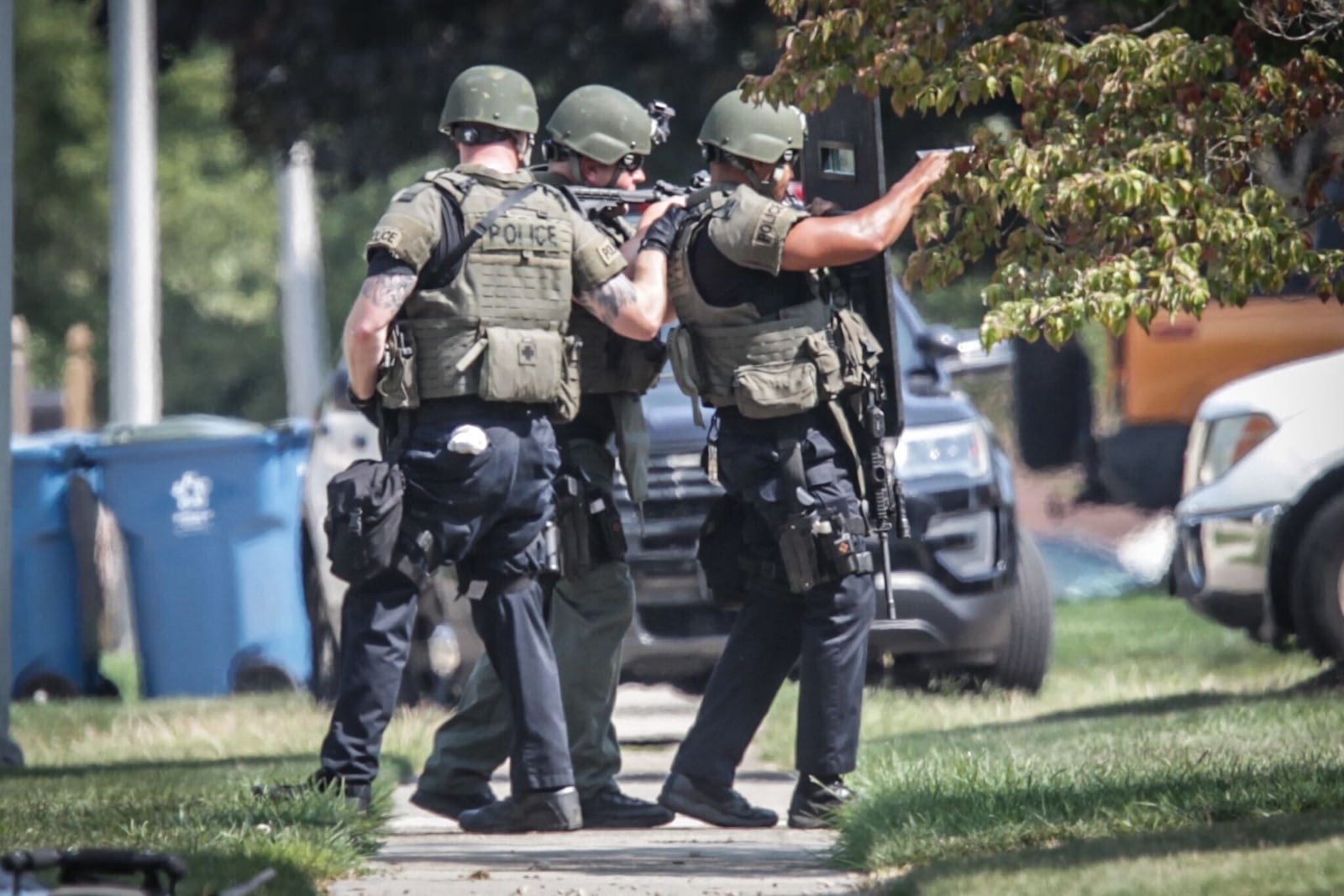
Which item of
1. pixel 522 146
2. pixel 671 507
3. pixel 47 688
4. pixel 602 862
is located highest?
pixel 522 146

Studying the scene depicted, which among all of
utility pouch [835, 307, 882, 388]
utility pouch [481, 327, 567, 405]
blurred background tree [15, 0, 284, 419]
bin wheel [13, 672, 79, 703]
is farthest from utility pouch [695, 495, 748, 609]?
blurred background tree [15, 0, 284, 419]

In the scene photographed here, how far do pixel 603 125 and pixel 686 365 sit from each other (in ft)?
2.22

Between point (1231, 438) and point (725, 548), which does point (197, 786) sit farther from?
point (1231, 438)

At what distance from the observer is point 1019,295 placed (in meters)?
5.59

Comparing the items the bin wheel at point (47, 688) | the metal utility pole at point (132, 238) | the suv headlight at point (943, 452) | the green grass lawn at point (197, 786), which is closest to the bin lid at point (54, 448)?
the bin wheel at point (47, 688)

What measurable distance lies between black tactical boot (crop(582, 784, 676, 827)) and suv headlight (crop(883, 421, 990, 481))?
273 cm

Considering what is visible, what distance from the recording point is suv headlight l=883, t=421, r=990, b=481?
921cm

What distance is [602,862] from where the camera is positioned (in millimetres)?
5926

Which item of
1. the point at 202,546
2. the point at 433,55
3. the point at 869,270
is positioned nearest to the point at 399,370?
the point at 869,270

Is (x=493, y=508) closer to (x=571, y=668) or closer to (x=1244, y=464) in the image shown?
(x=571, y=668)

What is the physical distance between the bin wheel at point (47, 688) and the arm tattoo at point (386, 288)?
5.98m

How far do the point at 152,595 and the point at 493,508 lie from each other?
5505 millimetres

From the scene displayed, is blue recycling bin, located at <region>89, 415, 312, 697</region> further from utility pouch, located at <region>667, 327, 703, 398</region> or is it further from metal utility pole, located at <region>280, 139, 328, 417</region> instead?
metal utility pole, located at <region>280, 139, 328, 417</region>

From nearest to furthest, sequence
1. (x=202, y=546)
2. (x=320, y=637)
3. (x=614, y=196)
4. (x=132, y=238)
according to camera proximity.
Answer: (x=614, y=196) < (x=320, y=637) < (x=202, y=546) < (x=132, y=238)
